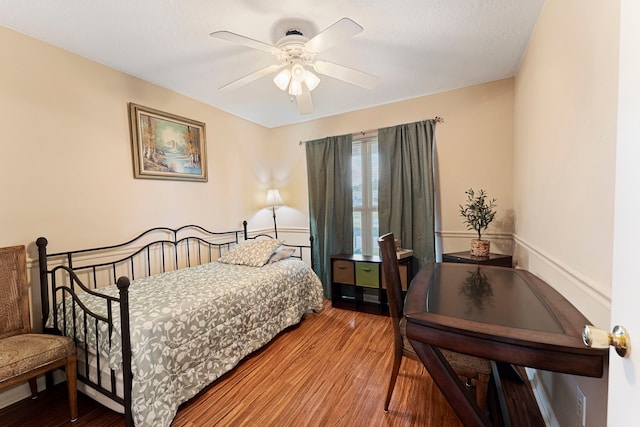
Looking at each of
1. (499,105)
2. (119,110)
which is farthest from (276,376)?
(499,105)

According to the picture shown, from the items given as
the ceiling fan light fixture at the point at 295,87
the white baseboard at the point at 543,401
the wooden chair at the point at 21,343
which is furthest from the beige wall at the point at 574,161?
the wooden chair at the point at 21,343

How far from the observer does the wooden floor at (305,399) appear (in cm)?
154

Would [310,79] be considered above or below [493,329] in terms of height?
above

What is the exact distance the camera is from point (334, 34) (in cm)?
149

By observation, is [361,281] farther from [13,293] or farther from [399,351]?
[13,293]

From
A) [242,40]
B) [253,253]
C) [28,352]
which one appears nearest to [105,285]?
[28,352]

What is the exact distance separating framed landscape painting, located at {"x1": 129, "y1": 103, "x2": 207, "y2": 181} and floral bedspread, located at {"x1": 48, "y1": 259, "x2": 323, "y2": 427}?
3.36 feet

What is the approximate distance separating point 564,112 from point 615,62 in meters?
0.50

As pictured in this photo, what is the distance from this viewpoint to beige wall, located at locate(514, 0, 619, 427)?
3.10 feet

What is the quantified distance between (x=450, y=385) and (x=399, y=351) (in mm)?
489

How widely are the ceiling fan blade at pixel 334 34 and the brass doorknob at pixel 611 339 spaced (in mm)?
1500

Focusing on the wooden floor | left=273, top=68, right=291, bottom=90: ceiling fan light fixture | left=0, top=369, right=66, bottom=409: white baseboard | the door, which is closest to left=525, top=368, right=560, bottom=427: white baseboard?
the wooden floor

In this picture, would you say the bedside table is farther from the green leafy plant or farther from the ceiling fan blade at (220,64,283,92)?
the ceiling fan blade at (220,64,283,92)

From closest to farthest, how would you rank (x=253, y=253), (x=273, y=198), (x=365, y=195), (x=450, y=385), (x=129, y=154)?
1. (x=450, y=385)
2. (x=129, y=154)
3. (x=253, y=253)
4. (x=365, y=195)
5. (x=273, y=198)
